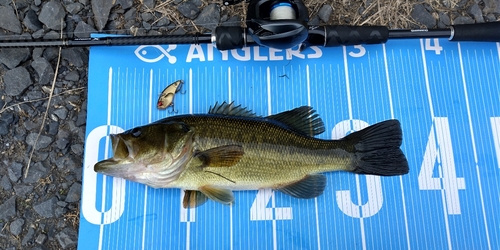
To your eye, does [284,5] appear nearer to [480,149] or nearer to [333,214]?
[333,214]

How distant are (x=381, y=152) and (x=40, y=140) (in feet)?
8.30

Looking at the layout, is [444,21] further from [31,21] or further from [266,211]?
[31,21]

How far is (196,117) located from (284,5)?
979 millimetres

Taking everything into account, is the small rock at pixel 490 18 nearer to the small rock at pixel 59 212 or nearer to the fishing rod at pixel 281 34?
the fishing rod at pixel 281 34

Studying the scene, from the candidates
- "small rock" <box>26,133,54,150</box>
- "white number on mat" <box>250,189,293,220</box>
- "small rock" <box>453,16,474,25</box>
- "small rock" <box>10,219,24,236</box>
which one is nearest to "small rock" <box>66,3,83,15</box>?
"small rock" <box>26,133,54,150</box>

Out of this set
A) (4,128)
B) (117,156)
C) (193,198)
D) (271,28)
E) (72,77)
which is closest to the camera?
(117,156)

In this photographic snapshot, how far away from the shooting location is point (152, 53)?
3006 millimetres

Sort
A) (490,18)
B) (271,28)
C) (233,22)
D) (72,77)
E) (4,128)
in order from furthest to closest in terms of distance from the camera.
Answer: (490,18) < (233,22) < (72,77) < (4,128) < (271,28)

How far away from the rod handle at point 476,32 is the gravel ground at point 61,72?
0.31 metres

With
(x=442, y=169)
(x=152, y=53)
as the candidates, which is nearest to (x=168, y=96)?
(x=152, y=53)

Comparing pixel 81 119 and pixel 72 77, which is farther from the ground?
pixel 72 77

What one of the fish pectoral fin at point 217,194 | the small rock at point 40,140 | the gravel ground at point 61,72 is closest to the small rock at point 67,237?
the gravel ground at point 61,72

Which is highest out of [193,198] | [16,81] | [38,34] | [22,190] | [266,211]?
[38,34]

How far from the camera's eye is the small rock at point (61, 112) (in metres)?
2.94
